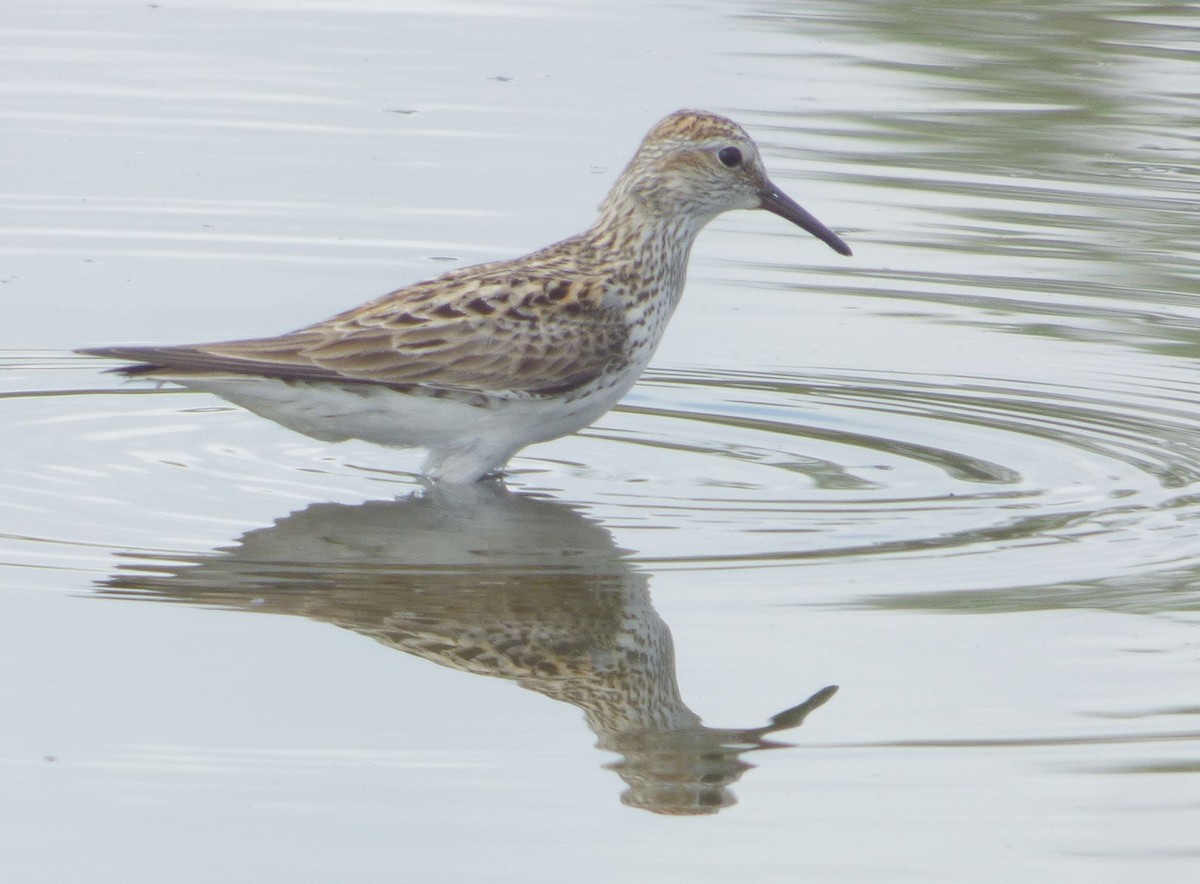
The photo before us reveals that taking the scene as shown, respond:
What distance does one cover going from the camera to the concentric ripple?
8.23m

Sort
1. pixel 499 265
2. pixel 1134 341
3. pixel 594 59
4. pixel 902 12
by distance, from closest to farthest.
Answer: pixel 499 265 → pixel 1134 341 → pixel 594 59 → pixel 902 12

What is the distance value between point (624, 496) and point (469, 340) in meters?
0.98

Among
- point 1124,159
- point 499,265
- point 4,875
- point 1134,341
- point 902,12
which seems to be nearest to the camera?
point 4,875

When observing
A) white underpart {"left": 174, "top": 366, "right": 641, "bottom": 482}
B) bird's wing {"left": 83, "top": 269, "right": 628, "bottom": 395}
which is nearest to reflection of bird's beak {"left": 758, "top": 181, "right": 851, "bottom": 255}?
bird's wing {"left": 83, "top": 269, "right": 628, "bottom": 395}

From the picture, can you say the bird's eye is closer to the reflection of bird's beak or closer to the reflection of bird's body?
the reflection of bird's body

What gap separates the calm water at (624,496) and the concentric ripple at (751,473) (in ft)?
0.11

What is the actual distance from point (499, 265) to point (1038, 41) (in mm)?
9388

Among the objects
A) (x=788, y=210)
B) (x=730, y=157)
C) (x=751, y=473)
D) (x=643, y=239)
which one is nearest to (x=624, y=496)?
(x=751, y=473)

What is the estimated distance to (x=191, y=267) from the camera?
492 inches

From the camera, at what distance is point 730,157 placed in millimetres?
10289

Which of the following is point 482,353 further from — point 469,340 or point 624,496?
point 624,496

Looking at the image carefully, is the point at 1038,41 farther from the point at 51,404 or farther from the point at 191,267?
the point at 51,404

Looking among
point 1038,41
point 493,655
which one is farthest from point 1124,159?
point 493,655

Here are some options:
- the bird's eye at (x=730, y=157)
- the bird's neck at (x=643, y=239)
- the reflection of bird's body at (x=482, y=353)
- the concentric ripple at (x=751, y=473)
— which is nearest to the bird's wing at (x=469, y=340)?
the reflection of bird's body at (x=482, y=353)
